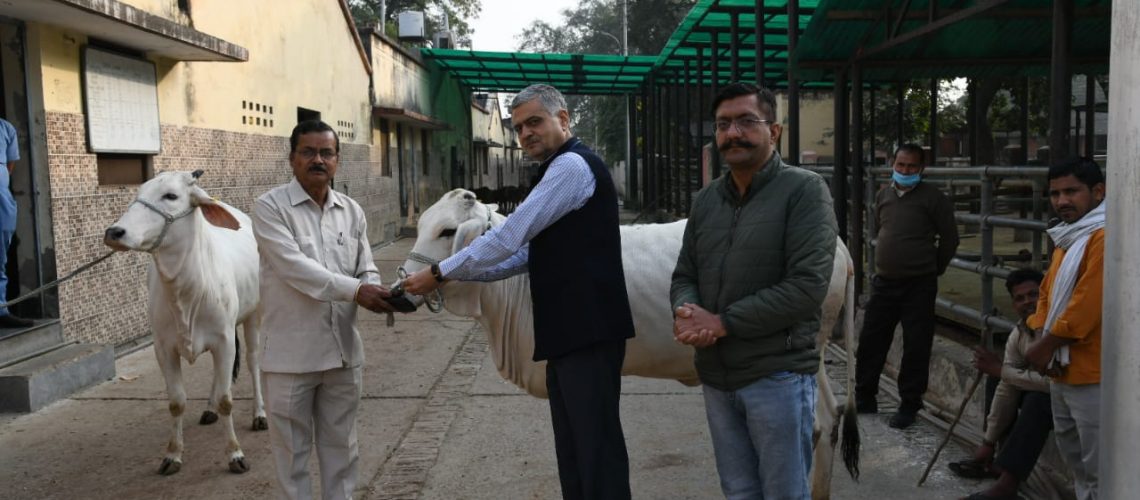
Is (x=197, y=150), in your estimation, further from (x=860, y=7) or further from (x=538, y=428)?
(x=860, y=7)

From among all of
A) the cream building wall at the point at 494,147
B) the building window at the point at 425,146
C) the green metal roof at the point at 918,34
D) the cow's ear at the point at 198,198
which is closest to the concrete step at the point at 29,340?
the cow's ear at the point at 198,198

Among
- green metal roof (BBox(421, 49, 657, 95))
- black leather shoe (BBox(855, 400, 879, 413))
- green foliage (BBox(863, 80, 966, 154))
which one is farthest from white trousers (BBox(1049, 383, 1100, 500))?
green foliage (BBox(863, 80, 966, 154))

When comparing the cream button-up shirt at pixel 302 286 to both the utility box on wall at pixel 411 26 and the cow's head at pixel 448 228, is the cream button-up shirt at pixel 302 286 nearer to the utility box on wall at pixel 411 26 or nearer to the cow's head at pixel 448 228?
the cow's head at pixel 448 228

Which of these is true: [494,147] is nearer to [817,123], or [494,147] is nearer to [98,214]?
[817,123]

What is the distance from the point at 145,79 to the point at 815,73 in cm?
656

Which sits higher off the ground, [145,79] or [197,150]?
[145,79]

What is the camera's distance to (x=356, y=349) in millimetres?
3725

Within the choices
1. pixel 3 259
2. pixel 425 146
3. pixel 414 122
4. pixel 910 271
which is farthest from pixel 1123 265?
pixel 425 146

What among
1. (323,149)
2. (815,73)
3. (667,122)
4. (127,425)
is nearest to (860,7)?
(815,73)

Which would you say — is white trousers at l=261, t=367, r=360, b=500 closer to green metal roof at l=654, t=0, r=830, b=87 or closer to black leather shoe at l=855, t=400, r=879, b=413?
black leather shoe at l=855, t=400, r=879, b=413

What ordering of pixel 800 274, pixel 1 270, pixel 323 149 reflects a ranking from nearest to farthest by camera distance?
pixel 800 274
pixel 323 149
pixel 1 270

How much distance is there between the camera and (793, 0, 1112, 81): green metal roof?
8.05 metres

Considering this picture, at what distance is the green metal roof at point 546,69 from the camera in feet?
65.6

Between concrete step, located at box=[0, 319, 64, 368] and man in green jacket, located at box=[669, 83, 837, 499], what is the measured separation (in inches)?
211
